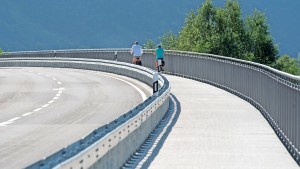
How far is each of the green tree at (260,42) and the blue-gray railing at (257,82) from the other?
106 m

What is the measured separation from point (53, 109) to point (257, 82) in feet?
20.3

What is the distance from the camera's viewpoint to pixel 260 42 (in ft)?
516

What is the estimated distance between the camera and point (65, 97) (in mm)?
29312

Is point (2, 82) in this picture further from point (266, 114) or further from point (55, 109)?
point (266, 114)

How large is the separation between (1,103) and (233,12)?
441ft

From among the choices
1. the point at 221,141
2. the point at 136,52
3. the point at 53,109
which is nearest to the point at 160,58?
the point at 136,52

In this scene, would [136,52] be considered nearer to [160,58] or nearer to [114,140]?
[160,58]

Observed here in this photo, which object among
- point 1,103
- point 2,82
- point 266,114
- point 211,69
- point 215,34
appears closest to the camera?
point 266,114

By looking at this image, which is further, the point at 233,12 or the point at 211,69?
the point at 233,12

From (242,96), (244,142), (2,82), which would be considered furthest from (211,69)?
(244,142)

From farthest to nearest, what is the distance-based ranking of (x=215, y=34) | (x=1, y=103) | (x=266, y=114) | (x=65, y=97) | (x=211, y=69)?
(x=215, y=34) → (x=211, y=69) → (x=65, y=97) → (x=1, y=103) → (x=266, y=114)

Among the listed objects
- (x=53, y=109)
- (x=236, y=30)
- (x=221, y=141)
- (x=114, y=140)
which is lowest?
(x=236, y=30)

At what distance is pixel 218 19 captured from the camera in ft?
516

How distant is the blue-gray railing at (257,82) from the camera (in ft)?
45.5
